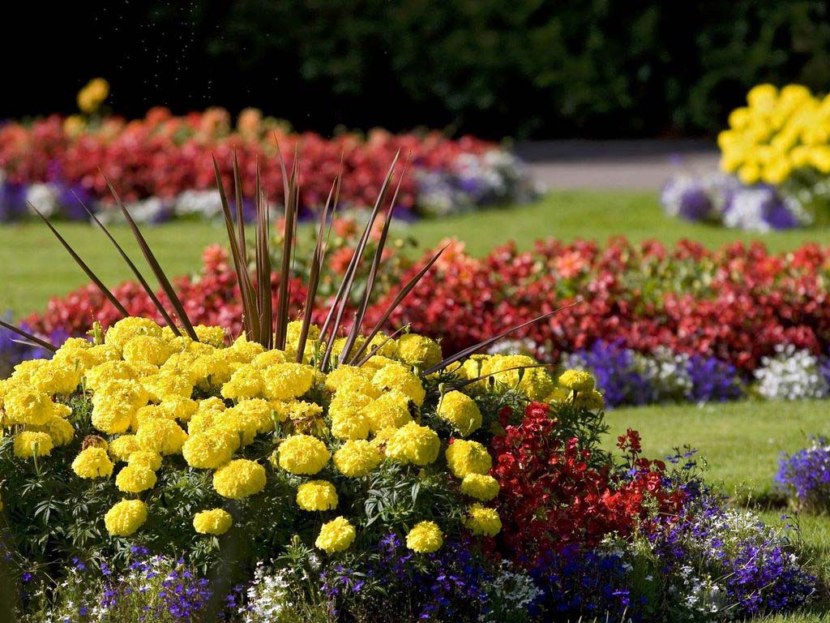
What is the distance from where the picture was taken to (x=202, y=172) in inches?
446

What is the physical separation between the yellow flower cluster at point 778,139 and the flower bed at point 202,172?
6.67 ft

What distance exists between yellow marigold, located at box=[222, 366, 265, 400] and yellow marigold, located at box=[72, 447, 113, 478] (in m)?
0.37

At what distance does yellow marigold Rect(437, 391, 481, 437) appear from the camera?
11.1 feet

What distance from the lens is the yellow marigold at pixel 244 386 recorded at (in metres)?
3.43

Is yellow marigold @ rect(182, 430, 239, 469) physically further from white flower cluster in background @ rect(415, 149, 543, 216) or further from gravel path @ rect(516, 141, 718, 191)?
gravel path @ rect(516, 141, 718, 191)

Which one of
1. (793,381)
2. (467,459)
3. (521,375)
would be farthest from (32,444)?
(793,381)

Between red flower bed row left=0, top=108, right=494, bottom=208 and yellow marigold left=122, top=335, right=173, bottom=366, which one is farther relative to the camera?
red flower bed row left=0, top=108, right=494, bottom=208

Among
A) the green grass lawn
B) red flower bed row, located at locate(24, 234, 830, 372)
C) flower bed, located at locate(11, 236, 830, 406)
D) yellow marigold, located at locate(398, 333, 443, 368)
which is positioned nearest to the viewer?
yellow marigold, located at locate(398, 333, 443, 368)

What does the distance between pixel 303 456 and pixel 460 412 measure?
439mm

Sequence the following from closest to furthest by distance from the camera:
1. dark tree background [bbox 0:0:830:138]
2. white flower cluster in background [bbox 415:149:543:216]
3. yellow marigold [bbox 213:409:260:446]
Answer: yellow marigold [bbox 213:409:260:446], white flower cluster in background [bbox 415:149:543:216], dark tree background [bbox 0:0:830:138]

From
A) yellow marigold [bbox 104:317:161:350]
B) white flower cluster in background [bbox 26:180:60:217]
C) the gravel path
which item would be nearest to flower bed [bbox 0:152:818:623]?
yellow marigold [bbox 104:317:161:350]

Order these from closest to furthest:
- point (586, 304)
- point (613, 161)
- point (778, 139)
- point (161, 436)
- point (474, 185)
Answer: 1. point (161, 436)
2. point (586, 304)
3. point (778, 139)
4. point (474, 185)
5. point (613, 161)

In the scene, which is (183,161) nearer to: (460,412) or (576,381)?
(576,381)

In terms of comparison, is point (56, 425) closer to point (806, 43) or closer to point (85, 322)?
point (85, 322)
